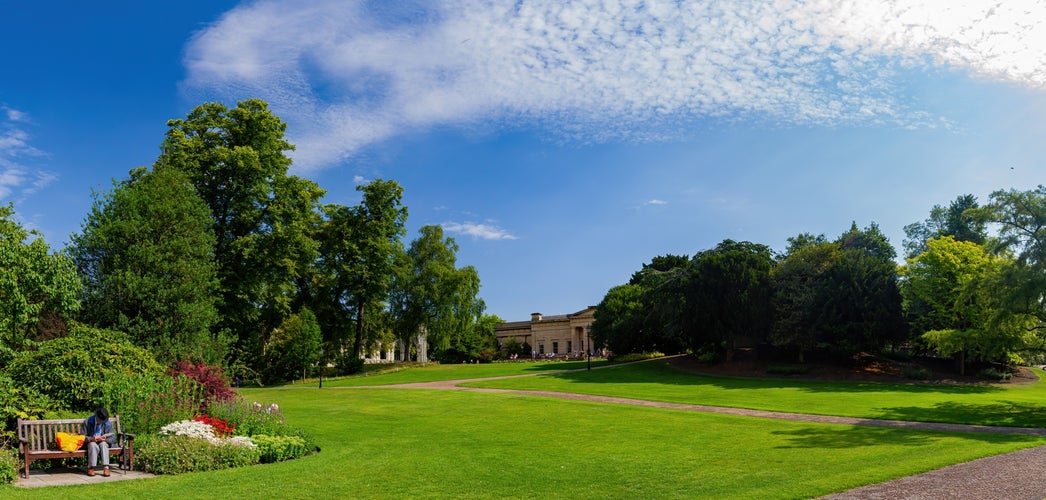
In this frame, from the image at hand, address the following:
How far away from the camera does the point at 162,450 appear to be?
12.5 metres

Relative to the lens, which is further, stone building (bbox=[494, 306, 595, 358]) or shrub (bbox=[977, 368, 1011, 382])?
stone building (bbox=[494, 306, 595, 358])

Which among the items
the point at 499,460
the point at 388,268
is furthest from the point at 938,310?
the point at 499,460

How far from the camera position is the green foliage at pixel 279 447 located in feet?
45.3

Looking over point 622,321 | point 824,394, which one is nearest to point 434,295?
point 622,321

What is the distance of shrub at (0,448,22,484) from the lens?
10.9 meters

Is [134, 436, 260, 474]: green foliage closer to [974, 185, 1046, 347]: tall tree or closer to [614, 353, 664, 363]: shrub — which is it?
[974, 185, 1046, 347]: tall tree

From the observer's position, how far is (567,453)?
586 inches

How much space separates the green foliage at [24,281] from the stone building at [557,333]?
8177 centimetres

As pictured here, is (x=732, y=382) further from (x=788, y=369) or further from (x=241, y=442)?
(x=241, y=442)

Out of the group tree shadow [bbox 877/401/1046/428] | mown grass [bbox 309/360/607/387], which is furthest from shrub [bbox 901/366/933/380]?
mown grass [bbox 309/360/607/387]

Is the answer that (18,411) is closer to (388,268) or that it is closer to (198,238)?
(198,238)

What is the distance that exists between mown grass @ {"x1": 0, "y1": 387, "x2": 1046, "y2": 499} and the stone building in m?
74.8

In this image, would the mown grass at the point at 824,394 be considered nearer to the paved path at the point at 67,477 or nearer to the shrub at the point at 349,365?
the shrub at the point at 349,365

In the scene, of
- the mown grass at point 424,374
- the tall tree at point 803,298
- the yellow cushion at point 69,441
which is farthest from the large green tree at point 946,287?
the yellow cushion at point 69,441
